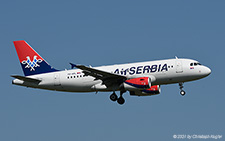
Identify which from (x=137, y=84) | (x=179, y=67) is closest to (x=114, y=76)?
(x=137, y=84)

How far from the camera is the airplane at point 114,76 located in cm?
4866

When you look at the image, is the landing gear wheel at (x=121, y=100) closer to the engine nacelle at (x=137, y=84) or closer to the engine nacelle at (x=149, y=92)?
the engine nacelle at (x=149, y=92)

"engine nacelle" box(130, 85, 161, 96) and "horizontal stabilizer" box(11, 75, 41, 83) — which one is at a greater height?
"horizontal stabilizer" box(11, 75, 41, 83)

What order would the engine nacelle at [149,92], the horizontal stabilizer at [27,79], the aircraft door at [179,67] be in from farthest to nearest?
the engine nacelle at [149,92] < the horizontal stabilizer at [27,79] < the aircraft door at [179,67]

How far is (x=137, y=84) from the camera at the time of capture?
4866cm

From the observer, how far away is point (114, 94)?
5200cm

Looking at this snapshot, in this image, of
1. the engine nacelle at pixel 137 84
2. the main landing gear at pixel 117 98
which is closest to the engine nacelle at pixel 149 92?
the main landing gear at pixel 117 98

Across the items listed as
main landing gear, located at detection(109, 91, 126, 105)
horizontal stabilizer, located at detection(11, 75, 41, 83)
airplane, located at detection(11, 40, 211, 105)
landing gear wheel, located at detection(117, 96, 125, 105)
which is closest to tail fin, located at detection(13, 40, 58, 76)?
airplane, located at detection(11, 40, 211, 105)

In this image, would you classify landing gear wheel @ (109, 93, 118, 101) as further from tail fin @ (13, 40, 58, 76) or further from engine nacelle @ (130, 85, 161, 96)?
tail fin @ (13, 40, 58, 76)

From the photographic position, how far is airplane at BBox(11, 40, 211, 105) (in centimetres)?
4866

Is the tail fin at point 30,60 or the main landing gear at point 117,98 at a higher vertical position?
the tail fin at point 30,60

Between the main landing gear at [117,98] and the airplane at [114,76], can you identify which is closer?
the airplane at [114,76]

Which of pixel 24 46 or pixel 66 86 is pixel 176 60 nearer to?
pixel 66 86

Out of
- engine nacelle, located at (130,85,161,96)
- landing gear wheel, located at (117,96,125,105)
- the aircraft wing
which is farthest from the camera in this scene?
engine nacelle, located at (130,85,161,96)
